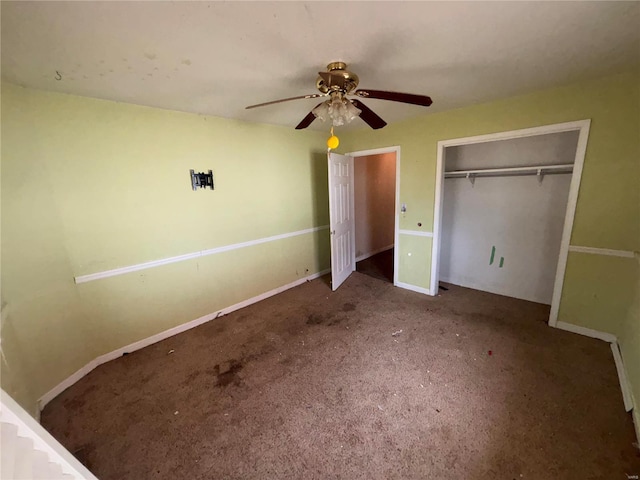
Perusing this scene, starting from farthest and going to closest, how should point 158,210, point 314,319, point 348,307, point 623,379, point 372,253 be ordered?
point 372,253 → point 348,307 → point 314,319 → point 158,210 → point 623,379

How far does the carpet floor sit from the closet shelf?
1.60m

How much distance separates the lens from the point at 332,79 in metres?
1.46

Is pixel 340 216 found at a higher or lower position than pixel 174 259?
higher

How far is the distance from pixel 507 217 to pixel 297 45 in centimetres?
306

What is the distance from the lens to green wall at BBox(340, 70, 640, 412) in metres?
1.95

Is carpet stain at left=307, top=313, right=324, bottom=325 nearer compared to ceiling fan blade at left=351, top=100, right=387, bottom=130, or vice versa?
ceiling fan blade at left=351, top=100, right=387, bottom=130

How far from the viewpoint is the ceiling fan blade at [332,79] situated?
1.41 metres

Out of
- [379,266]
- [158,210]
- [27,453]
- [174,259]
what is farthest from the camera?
[379,266]

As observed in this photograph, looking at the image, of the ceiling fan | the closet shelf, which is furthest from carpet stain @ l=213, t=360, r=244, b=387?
the closet shelf

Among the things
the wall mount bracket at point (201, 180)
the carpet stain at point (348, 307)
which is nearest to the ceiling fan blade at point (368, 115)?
the wall mount bracket at point (201, 180)

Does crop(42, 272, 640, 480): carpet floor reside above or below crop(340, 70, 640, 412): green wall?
below

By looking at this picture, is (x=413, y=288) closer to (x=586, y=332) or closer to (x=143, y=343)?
(x=586, y=332)

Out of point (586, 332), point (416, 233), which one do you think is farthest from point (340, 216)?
point (586, 332)

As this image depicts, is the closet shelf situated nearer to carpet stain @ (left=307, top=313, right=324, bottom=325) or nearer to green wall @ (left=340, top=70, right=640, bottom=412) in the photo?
green wall @ (left=340, top=70, right=640, bottom=412)
